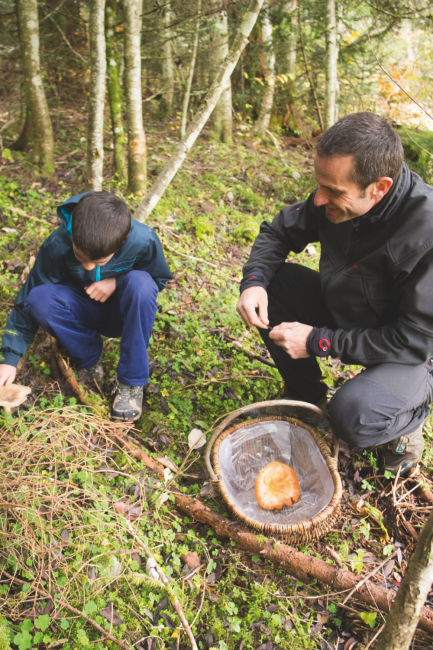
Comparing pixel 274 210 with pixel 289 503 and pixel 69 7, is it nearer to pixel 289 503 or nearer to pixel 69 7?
pixel 289 503

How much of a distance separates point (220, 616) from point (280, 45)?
298 inches

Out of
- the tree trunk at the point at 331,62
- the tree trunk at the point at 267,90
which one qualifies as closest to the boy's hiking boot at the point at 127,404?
the tree trunk at the point at 331,62

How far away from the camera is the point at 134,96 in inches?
165

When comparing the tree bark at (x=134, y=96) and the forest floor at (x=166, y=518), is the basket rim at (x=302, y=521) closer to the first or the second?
the forest floor at (x=166, y=518)

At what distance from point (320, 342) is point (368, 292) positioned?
395 millimetres

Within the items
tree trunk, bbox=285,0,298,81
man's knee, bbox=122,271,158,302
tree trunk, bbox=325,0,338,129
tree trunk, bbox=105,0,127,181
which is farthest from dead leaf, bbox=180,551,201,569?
tree trunk, bbox=285,0,298,81

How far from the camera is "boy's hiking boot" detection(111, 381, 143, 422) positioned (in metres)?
2.61

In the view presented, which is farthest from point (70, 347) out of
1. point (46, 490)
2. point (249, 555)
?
point (249, 555)

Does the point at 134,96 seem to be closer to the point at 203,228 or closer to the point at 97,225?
the point at 203,228

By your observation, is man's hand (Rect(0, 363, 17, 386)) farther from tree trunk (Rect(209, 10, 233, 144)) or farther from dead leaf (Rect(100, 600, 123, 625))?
tree trunk (Rect(209, 10, 233, 144))

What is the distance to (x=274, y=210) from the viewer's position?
5.36m

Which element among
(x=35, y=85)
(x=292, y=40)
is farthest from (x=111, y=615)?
(x=292, y=40)

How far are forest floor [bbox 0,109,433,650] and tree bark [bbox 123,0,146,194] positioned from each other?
3.91 ft

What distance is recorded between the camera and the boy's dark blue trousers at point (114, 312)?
8.02ft
